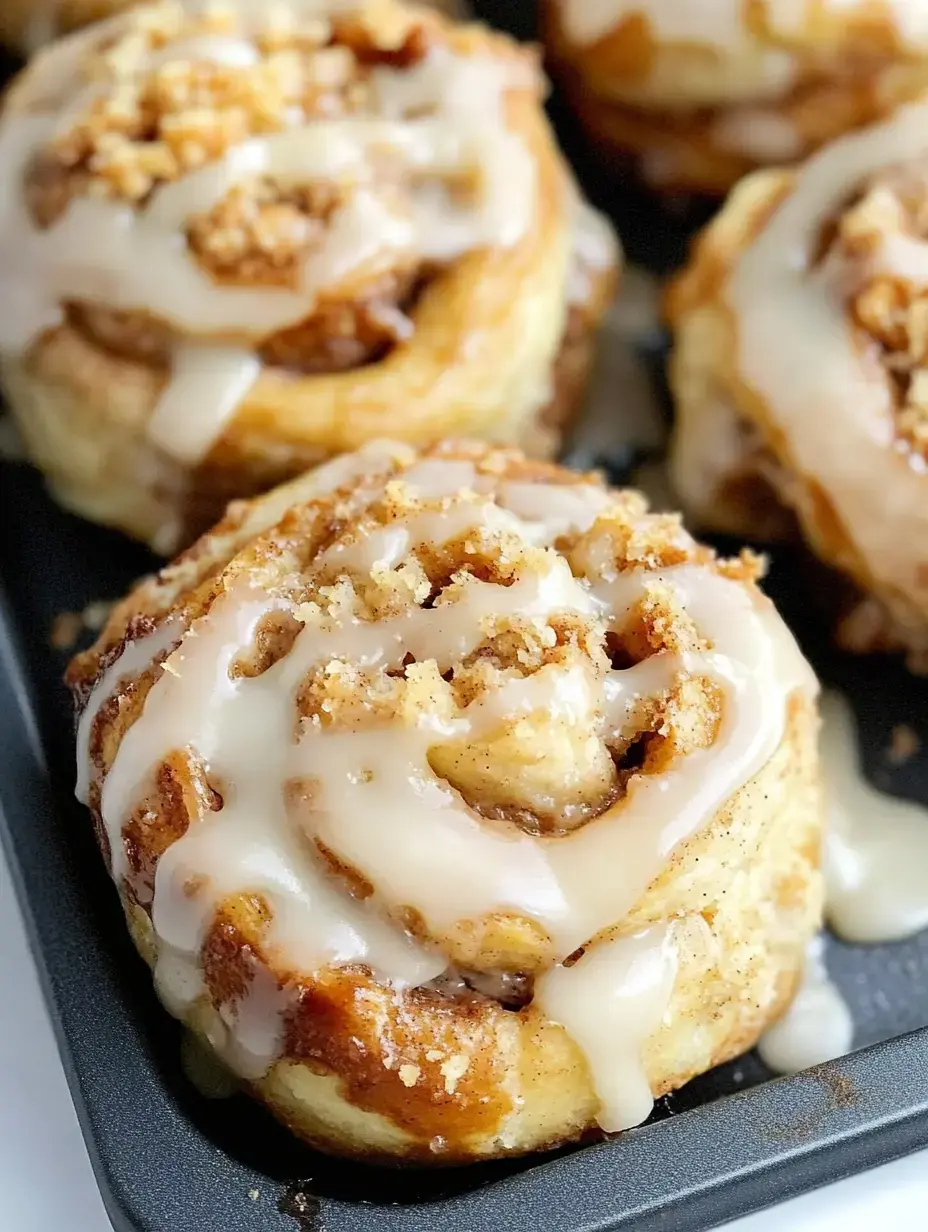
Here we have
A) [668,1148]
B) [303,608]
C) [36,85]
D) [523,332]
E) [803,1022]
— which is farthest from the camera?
[36,85]

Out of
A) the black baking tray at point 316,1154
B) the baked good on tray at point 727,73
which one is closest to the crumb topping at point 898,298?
the baked good on tray at point 727,73

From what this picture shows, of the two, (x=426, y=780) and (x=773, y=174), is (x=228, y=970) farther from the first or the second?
(x=773, y=174)

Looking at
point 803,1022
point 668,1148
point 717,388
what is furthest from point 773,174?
point 668,1148

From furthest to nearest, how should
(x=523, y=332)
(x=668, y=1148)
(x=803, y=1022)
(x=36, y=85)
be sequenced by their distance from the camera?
(x=36, y=85) → (x=523, y=332) → (x=803, y=1022) → (x=668, y=1148)

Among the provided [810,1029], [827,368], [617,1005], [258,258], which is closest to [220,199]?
[258,258]

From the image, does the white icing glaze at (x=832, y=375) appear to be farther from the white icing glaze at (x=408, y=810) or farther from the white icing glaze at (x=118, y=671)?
the white icing glaze at (x=118, y=671)

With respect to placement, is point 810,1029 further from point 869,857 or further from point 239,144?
point 239,144

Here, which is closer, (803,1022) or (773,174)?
(803,1022)
